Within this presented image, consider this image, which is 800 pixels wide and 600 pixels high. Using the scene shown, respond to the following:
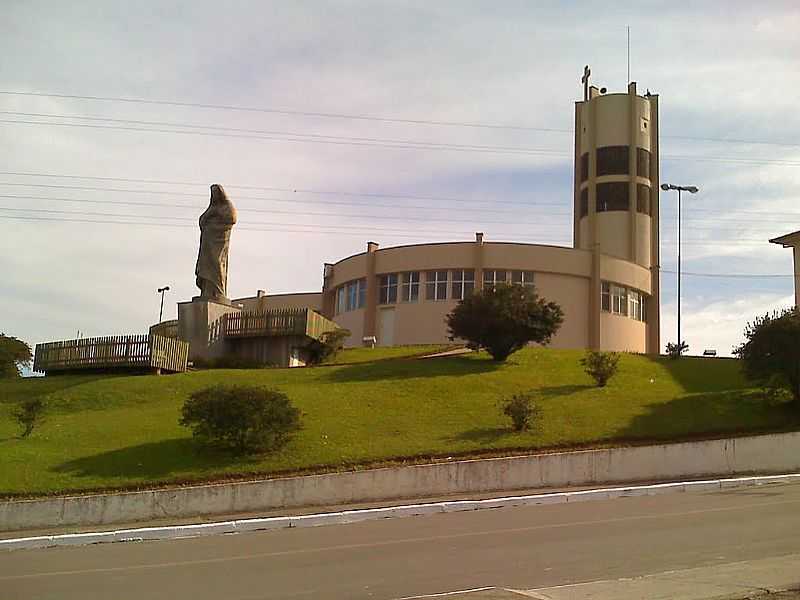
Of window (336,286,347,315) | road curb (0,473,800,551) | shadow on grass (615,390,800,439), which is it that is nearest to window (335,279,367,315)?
window (336,286,347,315)

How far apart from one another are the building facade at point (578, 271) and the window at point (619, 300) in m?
0.06

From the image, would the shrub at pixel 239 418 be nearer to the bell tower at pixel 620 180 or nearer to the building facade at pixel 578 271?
the building facade at pixel 578 271

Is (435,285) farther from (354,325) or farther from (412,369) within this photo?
(412,369)

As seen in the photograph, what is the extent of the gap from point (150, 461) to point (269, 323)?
13.6 metres

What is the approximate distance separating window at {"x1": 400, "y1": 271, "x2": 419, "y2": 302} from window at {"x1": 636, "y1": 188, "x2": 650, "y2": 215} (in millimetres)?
16694

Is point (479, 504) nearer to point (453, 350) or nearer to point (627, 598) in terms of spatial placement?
point (627, 598)

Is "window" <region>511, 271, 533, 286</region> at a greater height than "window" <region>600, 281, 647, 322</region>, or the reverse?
"window" <region>511, 271, 533, 286</region>

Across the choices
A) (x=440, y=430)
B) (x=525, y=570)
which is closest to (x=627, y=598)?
(x=525, y=570)

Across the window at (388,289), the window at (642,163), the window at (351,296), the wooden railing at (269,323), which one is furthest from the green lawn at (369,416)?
the window at (642,163)

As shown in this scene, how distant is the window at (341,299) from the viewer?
5112cm

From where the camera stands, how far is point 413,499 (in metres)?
17.2

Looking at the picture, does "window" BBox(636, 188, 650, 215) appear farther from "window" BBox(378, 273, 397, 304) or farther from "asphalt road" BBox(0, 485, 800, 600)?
"asphalt road" BBox(0, 485, 800, 600)

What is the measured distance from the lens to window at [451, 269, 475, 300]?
46.1m

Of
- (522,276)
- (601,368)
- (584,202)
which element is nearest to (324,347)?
(601,368)
